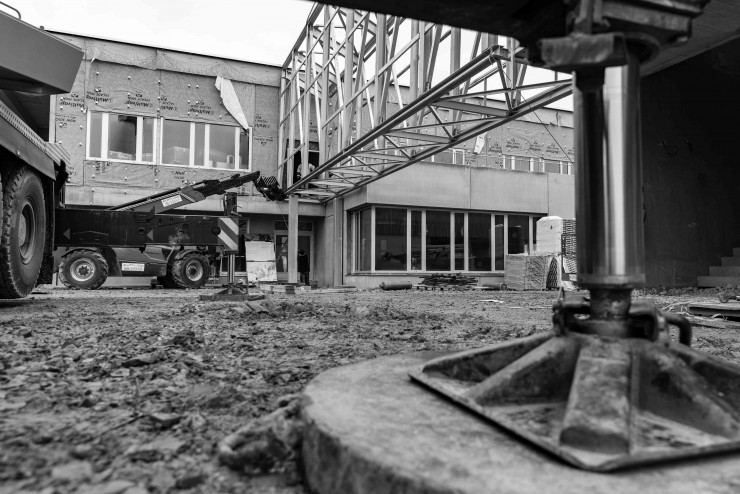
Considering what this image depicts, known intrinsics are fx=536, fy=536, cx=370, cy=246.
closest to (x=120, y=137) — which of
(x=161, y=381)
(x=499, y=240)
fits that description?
(x=499, y=240)

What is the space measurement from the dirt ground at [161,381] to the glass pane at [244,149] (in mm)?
13830

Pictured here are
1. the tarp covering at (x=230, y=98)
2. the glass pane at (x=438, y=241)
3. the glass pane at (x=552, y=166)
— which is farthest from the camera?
the glass pane at (x=552, y=166)

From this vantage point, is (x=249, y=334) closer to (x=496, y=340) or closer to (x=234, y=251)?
(x=496, y=340)

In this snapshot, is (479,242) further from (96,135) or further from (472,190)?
(96,135)

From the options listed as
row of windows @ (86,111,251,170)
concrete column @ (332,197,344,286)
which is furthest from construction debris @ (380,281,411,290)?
row of windows @ (86,111,251,170)

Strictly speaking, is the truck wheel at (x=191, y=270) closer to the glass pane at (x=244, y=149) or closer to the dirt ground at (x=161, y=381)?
the glass pane at (x=244, y=149)

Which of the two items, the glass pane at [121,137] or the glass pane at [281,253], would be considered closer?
the glass pane at [121,137]

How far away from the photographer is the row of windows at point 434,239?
659 inches

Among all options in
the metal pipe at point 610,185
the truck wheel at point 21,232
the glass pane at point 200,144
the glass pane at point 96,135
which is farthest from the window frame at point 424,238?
the metal pipe at point 610,185

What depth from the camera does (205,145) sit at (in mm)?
18609

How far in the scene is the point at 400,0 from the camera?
6.03 feet

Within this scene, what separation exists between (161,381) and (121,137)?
17078 mm

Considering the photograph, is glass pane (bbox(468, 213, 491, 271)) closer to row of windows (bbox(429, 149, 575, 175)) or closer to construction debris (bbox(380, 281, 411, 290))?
row of windows (bbox(429, 149, 575, 175))

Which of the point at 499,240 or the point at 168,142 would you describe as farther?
the point at 499,240
